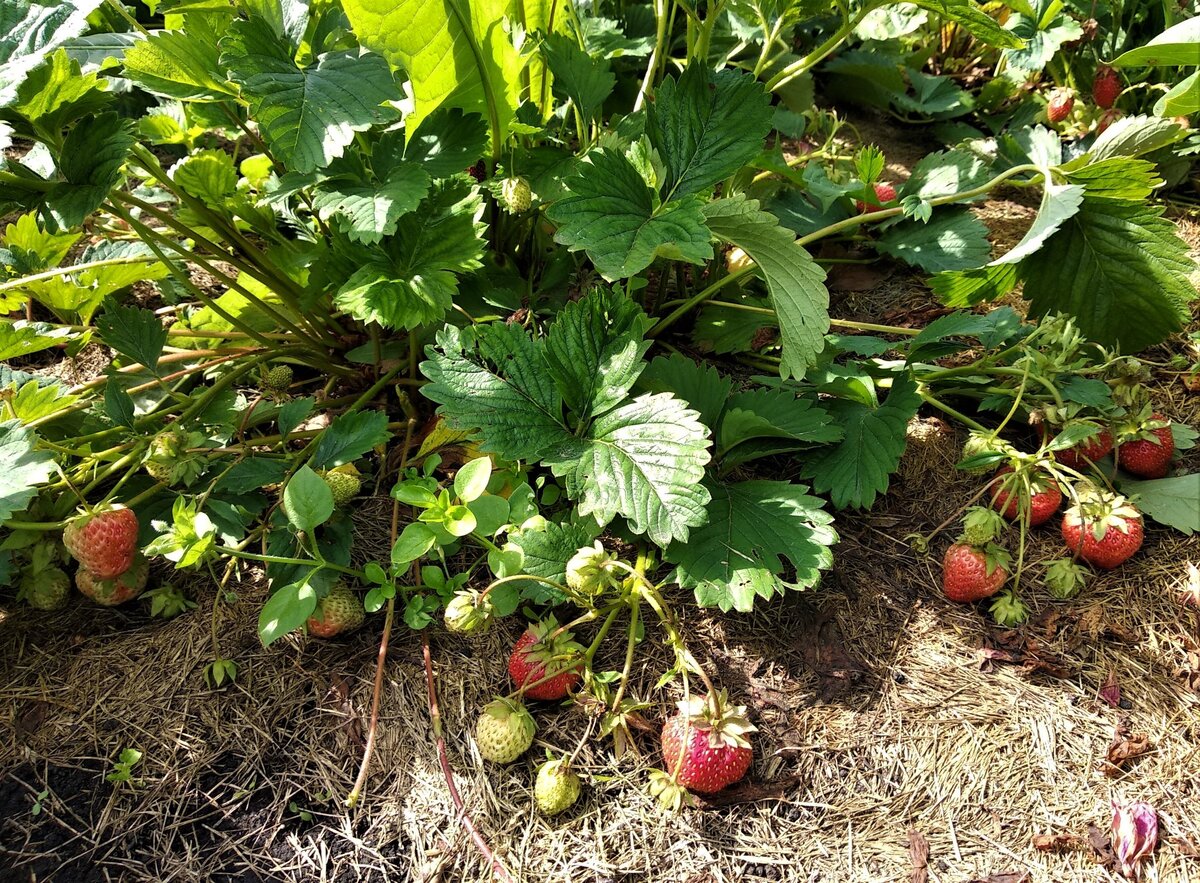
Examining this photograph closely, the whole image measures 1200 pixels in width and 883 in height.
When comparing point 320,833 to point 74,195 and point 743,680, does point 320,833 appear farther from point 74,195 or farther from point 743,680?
point 74,195

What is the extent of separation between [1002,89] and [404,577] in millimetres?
2306

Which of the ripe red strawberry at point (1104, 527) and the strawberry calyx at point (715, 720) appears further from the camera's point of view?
the ripe red strawberry at point (1104, 527)

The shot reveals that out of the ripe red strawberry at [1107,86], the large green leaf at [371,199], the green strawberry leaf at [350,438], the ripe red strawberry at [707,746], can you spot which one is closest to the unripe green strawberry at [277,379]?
the green strawberry leaf at [350,438]

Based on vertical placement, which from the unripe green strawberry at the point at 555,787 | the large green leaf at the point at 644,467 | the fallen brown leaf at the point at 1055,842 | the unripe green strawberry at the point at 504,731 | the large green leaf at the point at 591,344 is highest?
the large green leaf at the point at 591,344

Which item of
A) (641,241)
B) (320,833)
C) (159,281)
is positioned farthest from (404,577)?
(159,281)

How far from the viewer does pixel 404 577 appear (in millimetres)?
1499

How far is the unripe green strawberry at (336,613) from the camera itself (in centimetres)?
138

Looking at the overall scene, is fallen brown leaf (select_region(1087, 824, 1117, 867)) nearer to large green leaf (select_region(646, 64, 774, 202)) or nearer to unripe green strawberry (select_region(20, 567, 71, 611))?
large green leaf (select_region(646, 64, 774, 202))

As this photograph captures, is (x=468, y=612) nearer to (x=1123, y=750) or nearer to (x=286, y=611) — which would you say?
(x=286, y=611)

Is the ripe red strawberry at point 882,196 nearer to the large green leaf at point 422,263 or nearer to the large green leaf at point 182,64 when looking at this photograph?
the large green leaf at point 422,263

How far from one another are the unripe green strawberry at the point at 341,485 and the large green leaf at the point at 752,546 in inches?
23.5

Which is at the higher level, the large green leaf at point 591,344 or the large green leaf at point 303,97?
the large green leaf at point 303,97

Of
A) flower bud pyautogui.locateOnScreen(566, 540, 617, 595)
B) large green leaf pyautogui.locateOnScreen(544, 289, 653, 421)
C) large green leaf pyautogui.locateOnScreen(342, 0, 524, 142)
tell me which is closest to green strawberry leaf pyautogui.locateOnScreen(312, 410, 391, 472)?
large green leaf pyautogui.locateOnScreen(544, 289, 653, 421)

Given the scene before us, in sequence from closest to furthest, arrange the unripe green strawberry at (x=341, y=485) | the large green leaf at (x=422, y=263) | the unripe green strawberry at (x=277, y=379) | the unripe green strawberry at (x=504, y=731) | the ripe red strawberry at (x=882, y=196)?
the unripe green strawberry at (x=504, y=731) < the large green leaf at (x=422, y=263) < the unripe green strawberry at (x=341, y=485) < the unripe green strawberry at (x=277, y=379) < the ripe red strawberry at (x=882, y=196)
